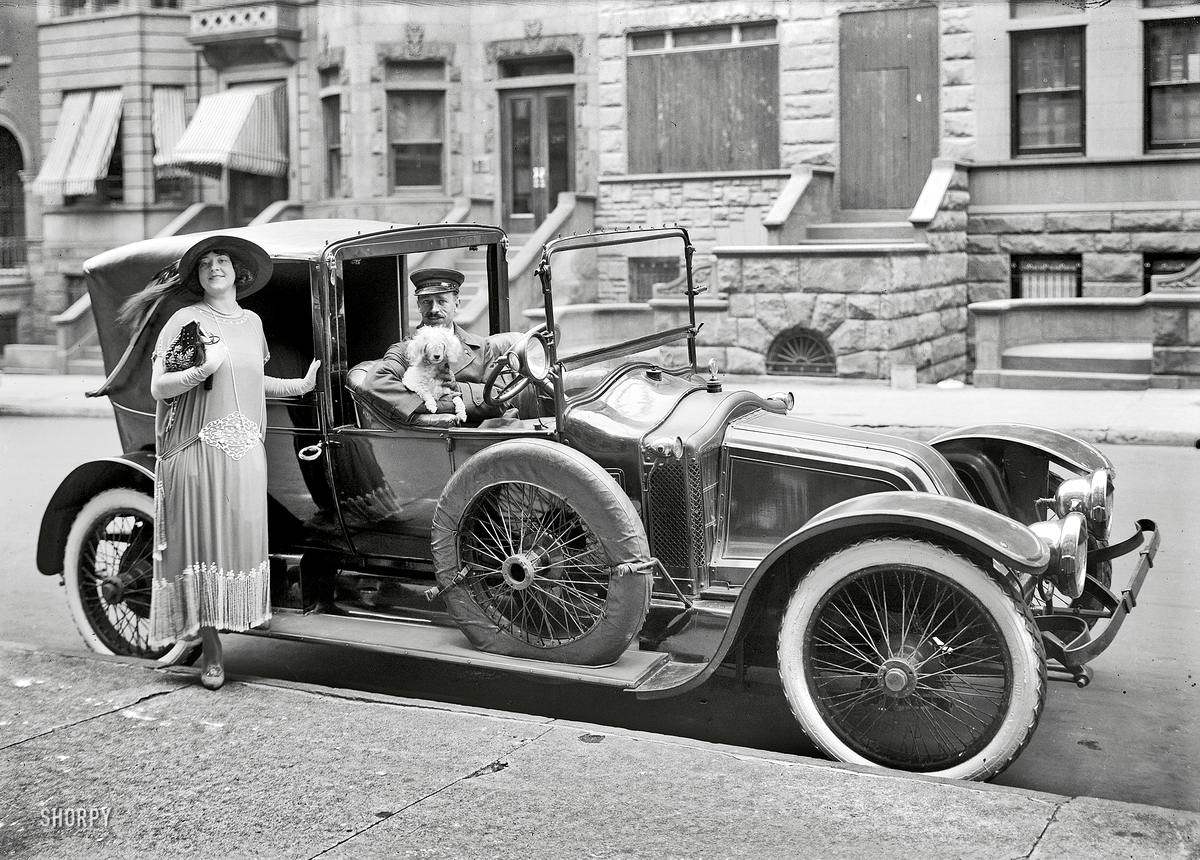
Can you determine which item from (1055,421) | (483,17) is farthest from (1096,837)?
(483,17)

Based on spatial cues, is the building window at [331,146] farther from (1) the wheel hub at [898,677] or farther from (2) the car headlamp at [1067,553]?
(1) the wheel hub at [898,677]

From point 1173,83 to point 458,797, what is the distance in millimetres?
18164

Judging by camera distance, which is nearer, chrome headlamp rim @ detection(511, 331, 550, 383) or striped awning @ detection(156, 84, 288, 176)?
chrome headlamp rim @ detection(511, 331, 550, 383)

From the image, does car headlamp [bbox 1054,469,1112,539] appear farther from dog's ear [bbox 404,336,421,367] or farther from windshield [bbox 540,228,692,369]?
dog's ear [bbox 404,336,421,367]

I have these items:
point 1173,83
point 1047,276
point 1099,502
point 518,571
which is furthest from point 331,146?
point 1099,502

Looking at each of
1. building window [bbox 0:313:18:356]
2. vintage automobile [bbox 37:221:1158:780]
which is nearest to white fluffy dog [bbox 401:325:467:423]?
vintage automobile [bbox 37:221:1158:780]

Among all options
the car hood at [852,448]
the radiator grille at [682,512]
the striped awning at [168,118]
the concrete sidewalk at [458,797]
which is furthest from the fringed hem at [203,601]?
the striped awning at [168,118]

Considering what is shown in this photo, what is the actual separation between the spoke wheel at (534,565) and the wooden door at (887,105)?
16814 millimetres

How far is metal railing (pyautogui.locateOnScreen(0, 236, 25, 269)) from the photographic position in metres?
30.0

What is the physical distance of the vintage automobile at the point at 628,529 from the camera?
4781mm

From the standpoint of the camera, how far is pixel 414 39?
24.6 meters

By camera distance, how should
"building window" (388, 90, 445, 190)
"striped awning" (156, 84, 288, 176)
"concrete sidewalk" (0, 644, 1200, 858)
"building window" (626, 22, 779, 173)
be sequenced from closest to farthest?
"concrete sidewalk" (0, 644, 1200, 858) < "building window" (626, 22, 779, 173) < "building window" (388, 90, 445, 190) < "striped awning" (156, 84, 288, 176)

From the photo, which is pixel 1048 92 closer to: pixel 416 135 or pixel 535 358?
pixel 416 135

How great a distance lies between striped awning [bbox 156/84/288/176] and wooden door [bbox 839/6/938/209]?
36.7ft
